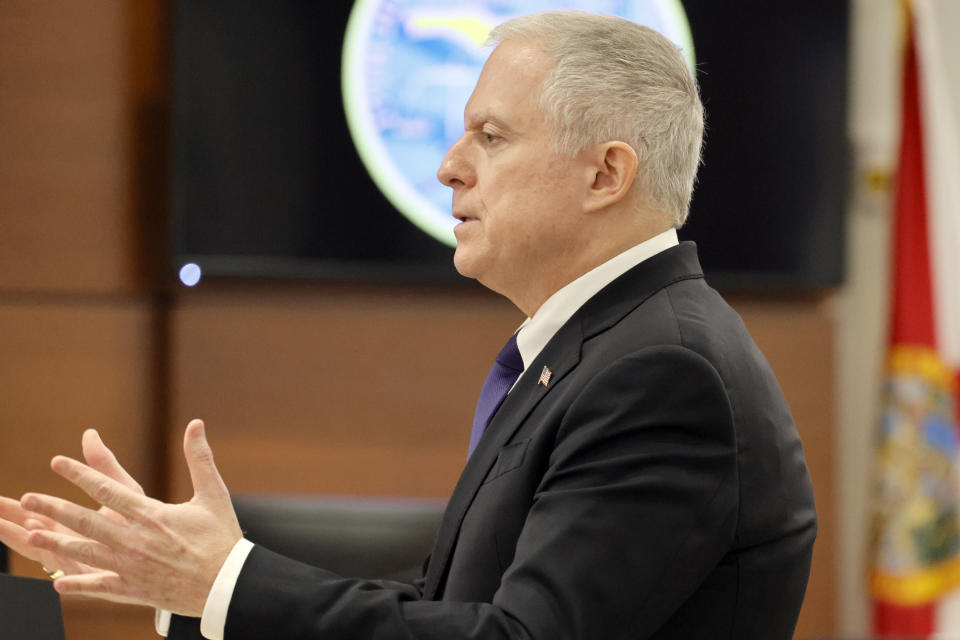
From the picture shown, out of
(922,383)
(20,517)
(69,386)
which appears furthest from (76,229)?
(922,383)

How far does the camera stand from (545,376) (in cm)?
134

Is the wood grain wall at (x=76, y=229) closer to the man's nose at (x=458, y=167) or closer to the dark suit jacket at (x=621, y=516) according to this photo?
the man's nose at (x=458, y=167)

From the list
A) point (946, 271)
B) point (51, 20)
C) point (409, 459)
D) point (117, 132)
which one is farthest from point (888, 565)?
point (51, 20)

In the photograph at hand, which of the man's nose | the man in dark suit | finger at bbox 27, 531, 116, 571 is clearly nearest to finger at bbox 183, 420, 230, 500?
the man in dark suit

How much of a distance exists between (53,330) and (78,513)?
85.5 inches

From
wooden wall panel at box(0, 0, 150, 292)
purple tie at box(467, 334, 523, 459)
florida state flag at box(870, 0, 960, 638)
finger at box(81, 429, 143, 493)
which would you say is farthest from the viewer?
florida state flag at box(870, 0, 960, 638)

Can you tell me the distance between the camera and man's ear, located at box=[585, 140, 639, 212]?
1.40 m

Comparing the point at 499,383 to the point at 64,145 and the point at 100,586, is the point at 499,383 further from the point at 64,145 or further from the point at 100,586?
the point at 64,145

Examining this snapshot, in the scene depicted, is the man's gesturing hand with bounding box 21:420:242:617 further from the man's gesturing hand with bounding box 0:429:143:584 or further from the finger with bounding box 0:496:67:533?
the finger with bounding box 0:496:67:533

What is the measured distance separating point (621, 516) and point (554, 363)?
278mm

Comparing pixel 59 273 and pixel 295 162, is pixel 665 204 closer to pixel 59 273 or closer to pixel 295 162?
pixel 295 162

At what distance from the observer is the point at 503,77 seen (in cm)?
148

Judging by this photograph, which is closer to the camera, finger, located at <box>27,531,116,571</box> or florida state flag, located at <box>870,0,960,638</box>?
finger, located at <box>27,531,116,571</box>

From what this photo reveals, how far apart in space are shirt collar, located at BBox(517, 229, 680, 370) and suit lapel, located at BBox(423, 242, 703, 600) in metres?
0.03
